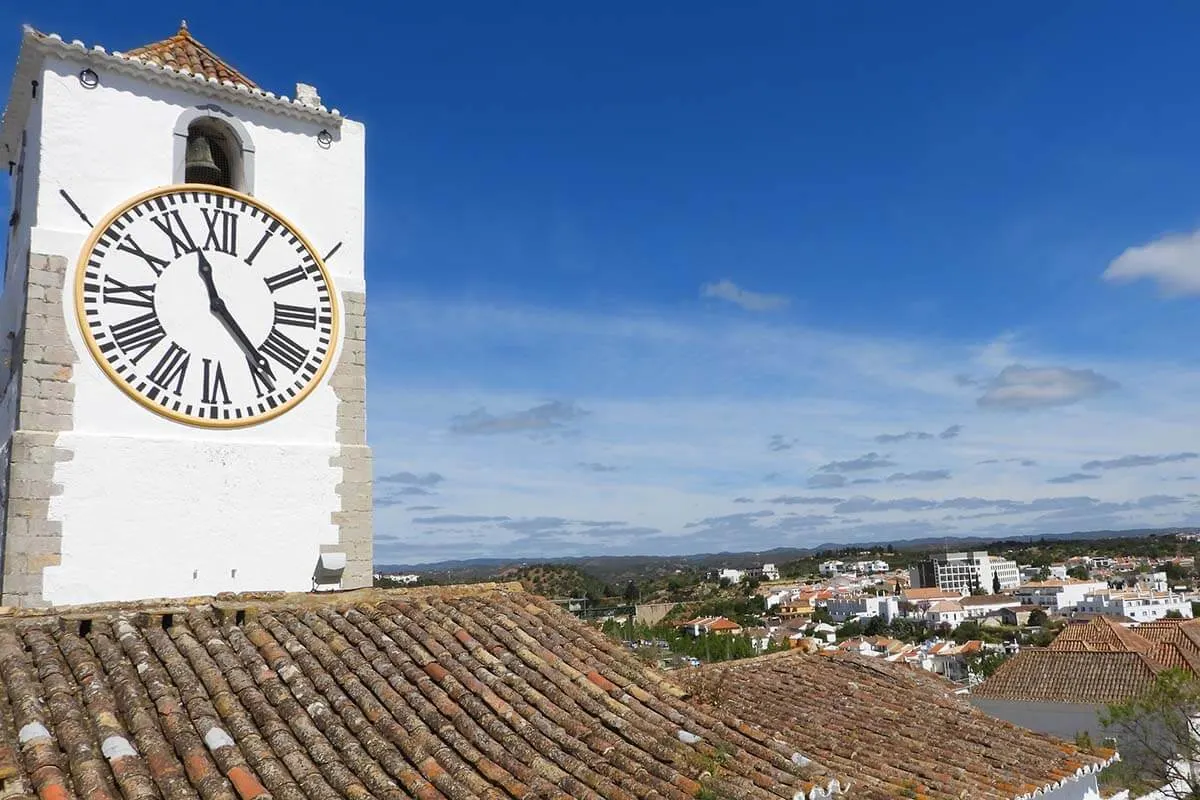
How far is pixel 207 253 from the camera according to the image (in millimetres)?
8242

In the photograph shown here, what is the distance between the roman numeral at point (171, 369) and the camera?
7840mm

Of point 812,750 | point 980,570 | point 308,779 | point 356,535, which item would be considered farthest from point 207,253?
point 980,570

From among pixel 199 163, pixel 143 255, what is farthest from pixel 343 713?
pixel 199 163

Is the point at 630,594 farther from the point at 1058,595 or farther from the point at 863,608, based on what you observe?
the point at 1058,595

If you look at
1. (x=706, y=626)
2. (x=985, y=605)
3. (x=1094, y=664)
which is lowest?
(x=985, y=605)

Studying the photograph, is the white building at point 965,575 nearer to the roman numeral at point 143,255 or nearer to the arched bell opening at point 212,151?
the arched bell opening at point 212,151

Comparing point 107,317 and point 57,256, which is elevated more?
point 57,256

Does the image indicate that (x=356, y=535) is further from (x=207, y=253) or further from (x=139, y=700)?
(x=139, y=700)

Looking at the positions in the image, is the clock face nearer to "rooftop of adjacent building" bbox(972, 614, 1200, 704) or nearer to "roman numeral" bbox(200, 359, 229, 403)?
"roman numeral" bbox(200, 359, 229, 403)

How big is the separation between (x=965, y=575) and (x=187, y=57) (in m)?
171

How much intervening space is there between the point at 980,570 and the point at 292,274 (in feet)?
567

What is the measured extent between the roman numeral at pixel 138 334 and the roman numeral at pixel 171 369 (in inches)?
5.5

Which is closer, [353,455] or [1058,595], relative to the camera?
[353,455]

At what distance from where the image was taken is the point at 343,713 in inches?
208
